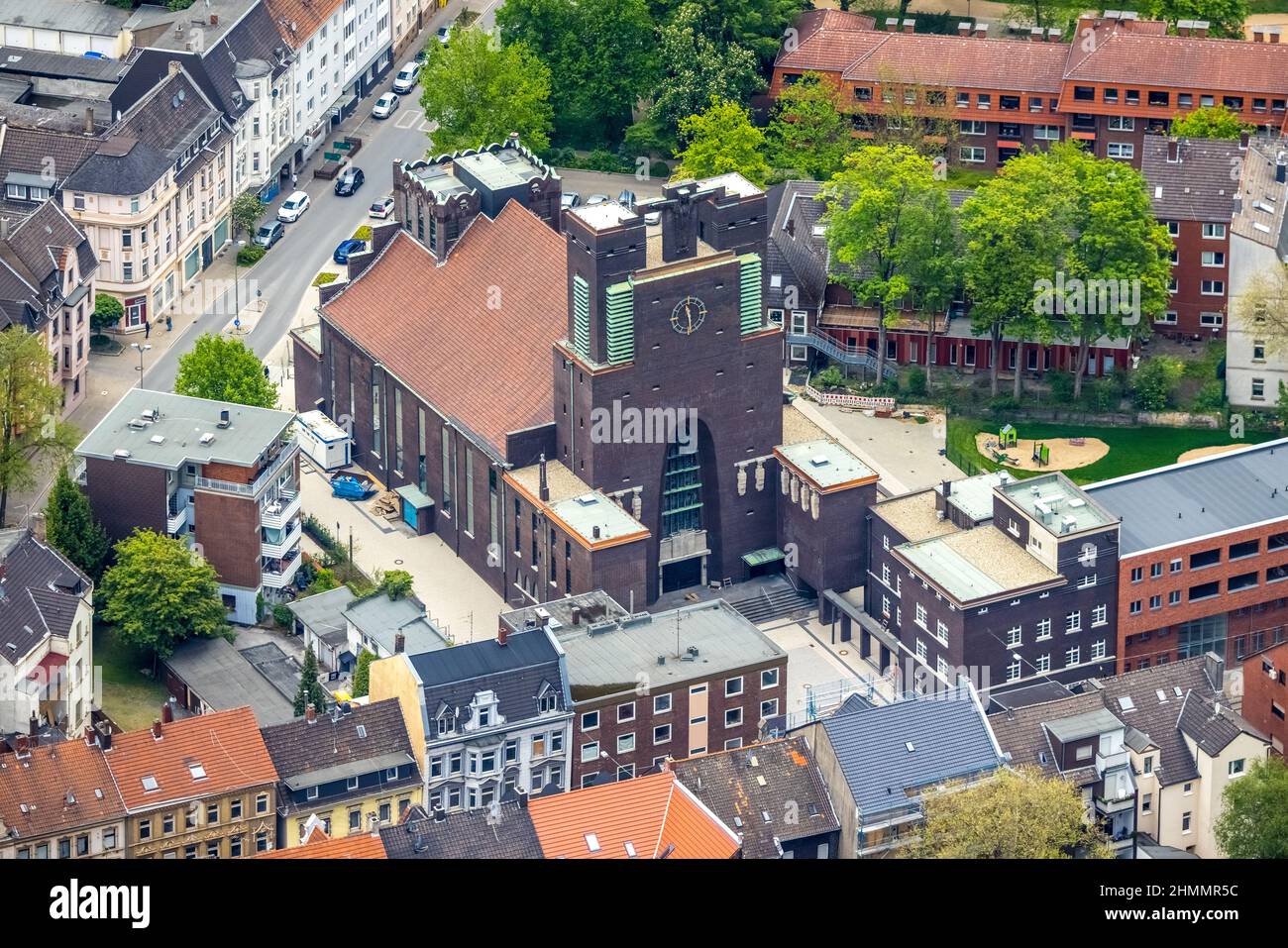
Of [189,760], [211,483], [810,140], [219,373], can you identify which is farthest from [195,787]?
[810,140]

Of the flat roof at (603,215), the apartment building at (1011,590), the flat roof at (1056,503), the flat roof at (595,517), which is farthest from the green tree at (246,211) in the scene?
the flat roof at (1056,503)

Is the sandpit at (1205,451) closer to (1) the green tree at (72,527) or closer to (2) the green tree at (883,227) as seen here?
(2) the green tree at (883,227)

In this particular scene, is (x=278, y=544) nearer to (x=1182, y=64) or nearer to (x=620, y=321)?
(x=620, y=321)

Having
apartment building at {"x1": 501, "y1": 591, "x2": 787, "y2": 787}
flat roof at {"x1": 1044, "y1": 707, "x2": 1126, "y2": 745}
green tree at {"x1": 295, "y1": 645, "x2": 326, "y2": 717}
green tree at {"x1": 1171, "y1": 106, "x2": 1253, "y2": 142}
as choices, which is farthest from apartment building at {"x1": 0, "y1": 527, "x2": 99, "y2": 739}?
green tree at {"x1": 1171, "y1": 106, "x2": 1253, "y2": 142}

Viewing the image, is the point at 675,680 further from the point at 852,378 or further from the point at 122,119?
the point at 122,119

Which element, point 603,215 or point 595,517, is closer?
point 603,215

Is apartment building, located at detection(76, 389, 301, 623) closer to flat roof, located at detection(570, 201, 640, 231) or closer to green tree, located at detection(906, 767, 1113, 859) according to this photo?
flat roof, located at detection(570, 201, 640, 231)

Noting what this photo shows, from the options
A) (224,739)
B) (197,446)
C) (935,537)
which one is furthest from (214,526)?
(935,537)
